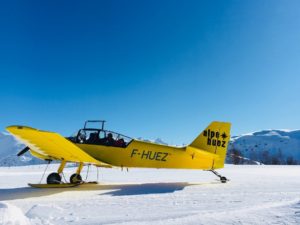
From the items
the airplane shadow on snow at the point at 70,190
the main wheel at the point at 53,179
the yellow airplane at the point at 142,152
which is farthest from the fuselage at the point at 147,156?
the main wheel at the point at 53,179

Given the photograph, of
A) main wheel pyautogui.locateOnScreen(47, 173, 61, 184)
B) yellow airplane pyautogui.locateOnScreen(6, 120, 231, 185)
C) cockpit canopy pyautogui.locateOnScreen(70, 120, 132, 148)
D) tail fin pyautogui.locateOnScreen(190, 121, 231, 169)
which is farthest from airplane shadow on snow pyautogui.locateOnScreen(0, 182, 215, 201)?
tail fin pyautogui.locateOnScreen(190, 121, 231, 169)

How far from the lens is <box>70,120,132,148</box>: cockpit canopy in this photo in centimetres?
1012

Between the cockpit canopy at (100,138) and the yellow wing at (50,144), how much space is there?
33.7 inches

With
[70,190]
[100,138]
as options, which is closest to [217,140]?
[100,138]

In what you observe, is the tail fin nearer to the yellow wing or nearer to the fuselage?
the fuselage

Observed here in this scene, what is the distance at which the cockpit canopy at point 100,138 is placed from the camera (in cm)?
1012

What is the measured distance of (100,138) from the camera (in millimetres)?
10211

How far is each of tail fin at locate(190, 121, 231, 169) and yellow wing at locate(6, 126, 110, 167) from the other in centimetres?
368

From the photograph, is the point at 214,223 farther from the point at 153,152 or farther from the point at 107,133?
the point at 107,133

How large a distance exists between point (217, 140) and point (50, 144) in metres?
5.75

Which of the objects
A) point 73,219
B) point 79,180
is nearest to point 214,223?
point 73,219

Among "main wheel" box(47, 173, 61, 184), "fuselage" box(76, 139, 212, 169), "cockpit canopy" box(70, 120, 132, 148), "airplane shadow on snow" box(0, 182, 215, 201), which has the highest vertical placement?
"cockpit canopy" box(70, 120, 132, 148)

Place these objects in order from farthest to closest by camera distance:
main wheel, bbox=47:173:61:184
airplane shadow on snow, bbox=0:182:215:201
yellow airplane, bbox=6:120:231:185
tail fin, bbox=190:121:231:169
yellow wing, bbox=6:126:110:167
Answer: tail fin, bbox=190:121:231:169 < yellow airplane, bbox=6:120:231:185 < main wheel, bbox=47:173:61:184 < airplane shadow on snow, bbox=0:182:215:201 < yellow wing, bbox=6:126:110:167

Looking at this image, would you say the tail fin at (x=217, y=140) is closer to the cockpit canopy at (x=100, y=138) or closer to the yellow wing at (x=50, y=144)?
the cockpit canopy at (x=100, y=138)
